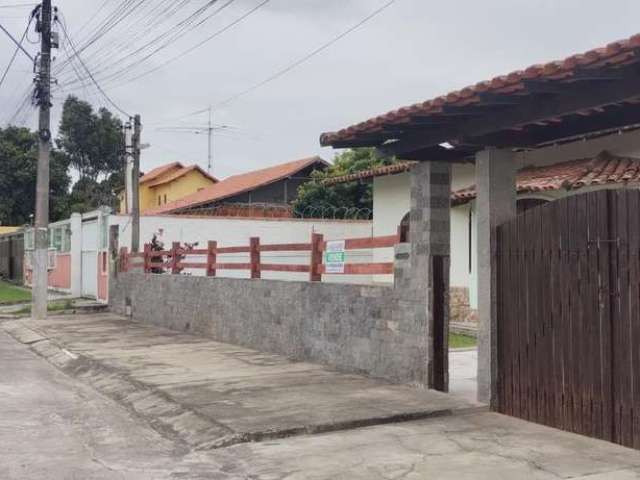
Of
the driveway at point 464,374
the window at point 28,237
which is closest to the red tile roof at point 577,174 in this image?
the driveway at point 464,374

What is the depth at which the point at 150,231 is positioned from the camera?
25750mm

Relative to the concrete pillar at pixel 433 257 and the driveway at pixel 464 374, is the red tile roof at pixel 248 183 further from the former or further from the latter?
the concrete pillar at pixel 433 257

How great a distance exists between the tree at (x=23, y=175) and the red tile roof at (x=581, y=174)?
39.0 metres

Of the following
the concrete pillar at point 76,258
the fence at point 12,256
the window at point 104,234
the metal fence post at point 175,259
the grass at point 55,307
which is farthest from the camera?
the fence at point 12,256

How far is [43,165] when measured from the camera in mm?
20266

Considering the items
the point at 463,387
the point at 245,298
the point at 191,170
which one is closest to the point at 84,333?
the point at 245,298

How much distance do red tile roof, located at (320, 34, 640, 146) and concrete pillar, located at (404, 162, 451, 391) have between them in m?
1.09

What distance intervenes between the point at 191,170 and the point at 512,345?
154 feet

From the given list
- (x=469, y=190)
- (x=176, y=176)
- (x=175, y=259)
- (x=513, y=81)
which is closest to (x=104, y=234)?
(x=175, y=259)

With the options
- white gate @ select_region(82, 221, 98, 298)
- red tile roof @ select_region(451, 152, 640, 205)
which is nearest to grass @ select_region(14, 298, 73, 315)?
white gate @ select_region(82, 221, 98, 298)

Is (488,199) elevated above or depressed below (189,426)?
above

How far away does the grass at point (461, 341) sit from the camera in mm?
13441

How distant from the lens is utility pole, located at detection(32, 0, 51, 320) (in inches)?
797

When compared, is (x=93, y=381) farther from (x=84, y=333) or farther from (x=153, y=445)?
(x=84, y=333)
